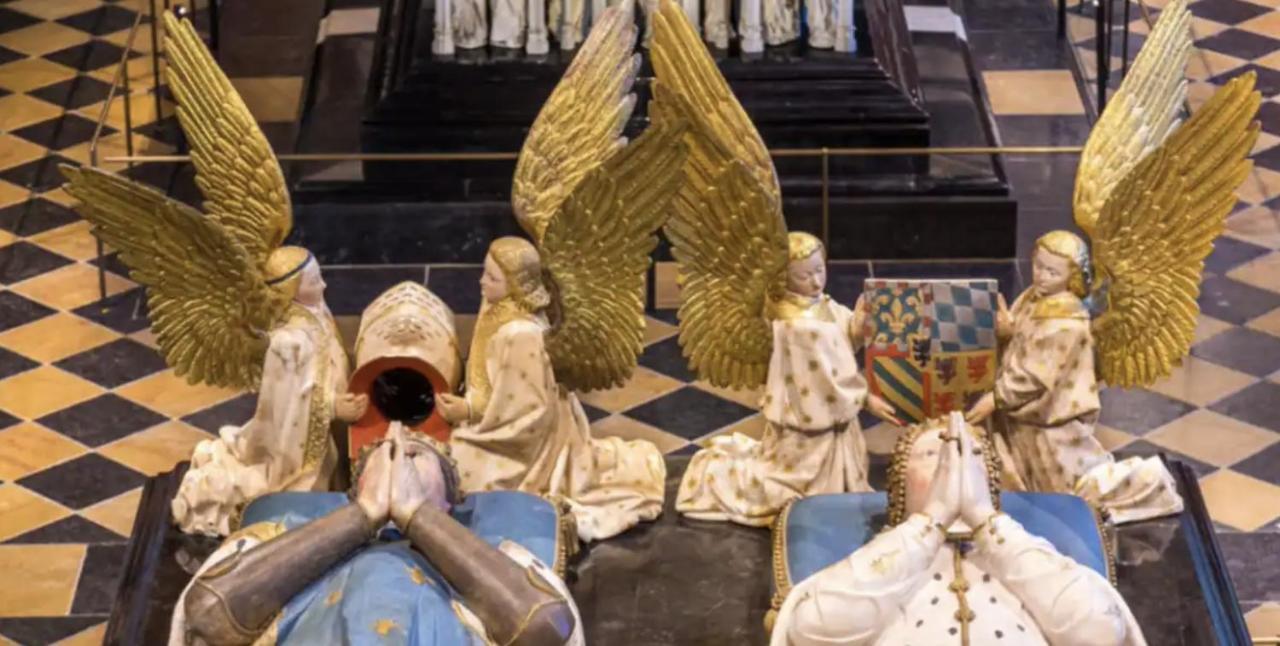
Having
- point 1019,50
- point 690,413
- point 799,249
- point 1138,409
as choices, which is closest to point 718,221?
point 799,249

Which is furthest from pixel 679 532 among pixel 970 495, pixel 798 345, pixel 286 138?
pixel 286 138

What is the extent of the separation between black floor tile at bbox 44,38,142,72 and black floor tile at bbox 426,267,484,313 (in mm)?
3163

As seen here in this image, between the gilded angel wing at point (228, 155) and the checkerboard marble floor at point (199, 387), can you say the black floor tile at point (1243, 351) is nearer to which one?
the checkerboard marble floor at point (199, 387)

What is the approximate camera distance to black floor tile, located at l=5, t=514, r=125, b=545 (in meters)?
10.4

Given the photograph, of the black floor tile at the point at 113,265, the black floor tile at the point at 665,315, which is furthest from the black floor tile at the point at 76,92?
the black floor tile at the point at 665,315

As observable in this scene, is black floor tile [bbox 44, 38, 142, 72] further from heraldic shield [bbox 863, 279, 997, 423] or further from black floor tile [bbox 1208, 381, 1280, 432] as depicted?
heraldic shield [bbox 863, 279, 997, 423]

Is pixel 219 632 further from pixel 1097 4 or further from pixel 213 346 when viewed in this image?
pixel 1097 4

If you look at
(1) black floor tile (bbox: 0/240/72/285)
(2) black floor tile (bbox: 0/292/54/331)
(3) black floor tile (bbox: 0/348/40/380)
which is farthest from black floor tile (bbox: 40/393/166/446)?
(1) black floor tile (bbox: 0/240/72/285)

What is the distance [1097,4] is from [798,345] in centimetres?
546

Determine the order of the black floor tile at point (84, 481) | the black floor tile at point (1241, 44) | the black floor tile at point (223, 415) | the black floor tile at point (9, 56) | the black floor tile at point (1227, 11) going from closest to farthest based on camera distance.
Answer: the black floor tile at point (84, 481), the black floor tile at point (223, 415), the black floor tile at point (1241, 44), the black floor tile at point (9, 56), the black floor tile at point (1227, 11)

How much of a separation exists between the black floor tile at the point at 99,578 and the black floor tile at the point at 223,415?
950 millimetres

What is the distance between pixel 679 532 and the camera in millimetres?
9266

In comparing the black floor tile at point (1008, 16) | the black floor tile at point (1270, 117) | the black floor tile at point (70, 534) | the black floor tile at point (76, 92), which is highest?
the black floor tile at point (76, 92)

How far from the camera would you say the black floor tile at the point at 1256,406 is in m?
11.1
